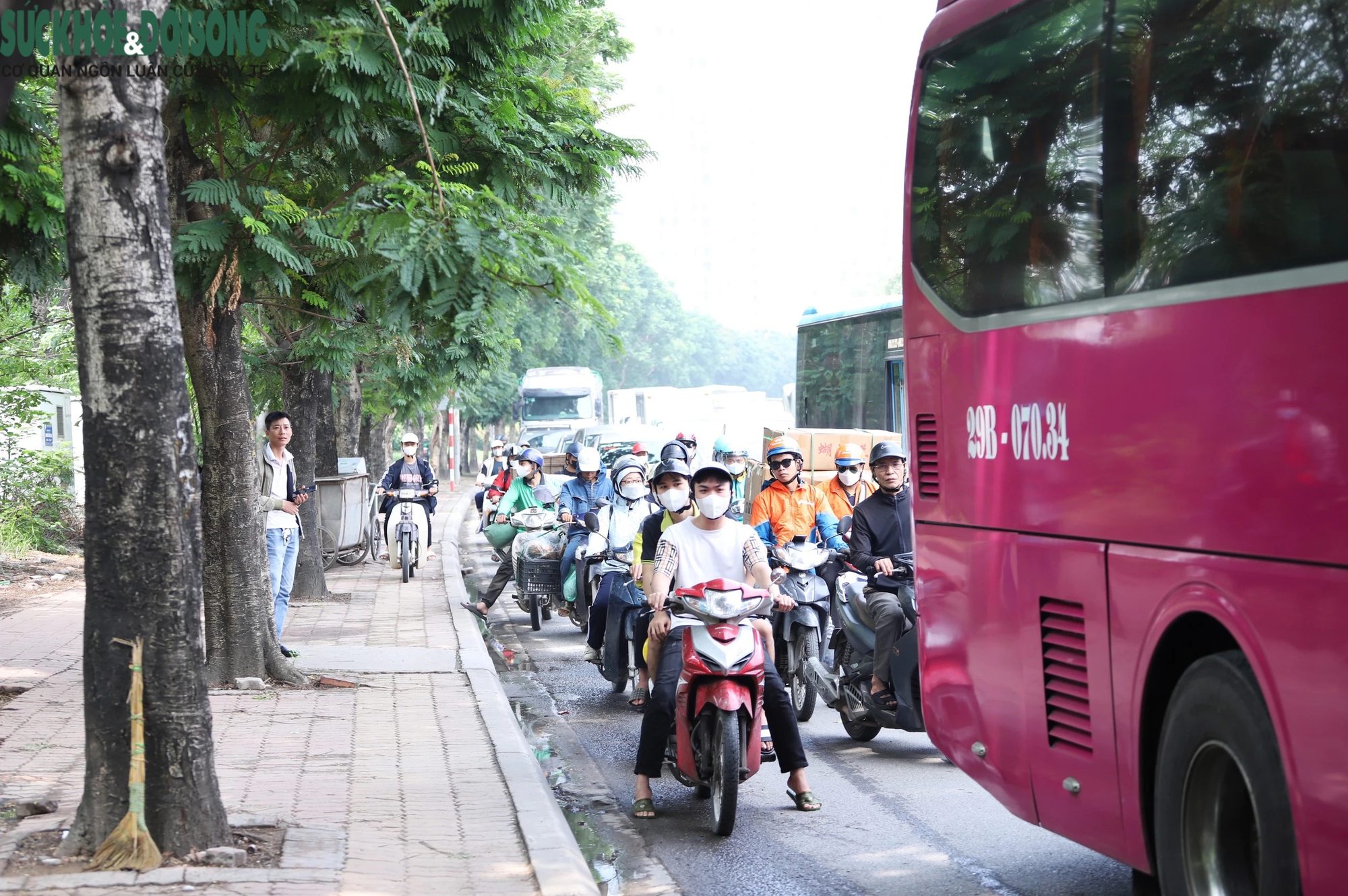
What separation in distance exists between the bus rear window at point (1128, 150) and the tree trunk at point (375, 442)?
27887 mm

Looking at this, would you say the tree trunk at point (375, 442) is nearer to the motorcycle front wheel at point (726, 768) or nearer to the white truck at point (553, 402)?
the white truck at point (553, 402)

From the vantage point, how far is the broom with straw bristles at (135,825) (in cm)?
552

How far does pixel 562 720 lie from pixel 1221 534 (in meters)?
6.93

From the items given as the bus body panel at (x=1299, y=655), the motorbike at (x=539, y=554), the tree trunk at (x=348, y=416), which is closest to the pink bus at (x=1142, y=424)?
the bus body panel at (x=1299, y=655)

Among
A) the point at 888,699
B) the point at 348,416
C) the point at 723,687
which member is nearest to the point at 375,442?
the point at 348,416

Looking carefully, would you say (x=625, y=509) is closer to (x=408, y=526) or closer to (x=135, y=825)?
(x=135, y=825)

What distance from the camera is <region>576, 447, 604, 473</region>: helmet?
13.1m

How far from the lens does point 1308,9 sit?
12.3 feet

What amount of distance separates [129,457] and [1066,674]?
11.6 ft

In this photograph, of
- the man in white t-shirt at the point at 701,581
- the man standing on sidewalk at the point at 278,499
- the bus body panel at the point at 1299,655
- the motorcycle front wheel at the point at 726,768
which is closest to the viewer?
the bus body panel at the point at 1299,655

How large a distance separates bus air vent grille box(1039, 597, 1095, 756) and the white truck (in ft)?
148

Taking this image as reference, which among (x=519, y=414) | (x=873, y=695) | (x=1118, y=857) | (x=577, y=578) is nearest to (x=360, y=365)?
(x=577, y=578)

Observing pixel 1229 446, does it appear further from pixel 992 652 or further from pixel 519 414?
pixel 519 414

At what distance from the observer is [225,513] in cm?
1041
